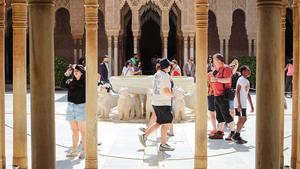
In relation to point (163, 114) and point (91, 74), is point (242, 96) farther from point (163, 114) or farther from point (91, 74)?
point (91, 74)

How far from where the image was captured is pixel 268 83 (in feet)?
11.3

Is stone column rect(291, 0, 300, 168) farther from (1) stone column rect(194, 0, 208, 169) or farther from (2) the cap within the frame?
(2) the cap

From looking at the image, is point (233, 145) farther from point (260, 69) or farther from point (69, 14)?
point (69, 14)

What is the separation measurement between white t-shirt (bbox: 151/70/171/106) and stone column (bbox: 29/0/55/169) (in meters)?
3.40

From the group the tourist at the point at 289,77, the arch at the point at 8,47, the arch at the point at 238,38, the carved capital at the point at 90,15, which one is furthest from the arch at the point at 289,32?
the carved capital at the point at 90,15

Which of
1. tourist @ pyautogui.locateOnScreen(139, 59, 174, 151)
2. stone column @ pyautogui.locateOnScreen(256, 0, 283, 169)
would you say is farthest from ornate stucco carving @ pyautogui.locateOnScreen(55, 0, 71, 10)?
stone column @ pyautogui.locateOnScreen(256, 0, 283, 169)

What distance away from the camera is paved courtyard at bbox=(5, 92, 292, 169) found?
6043 mm

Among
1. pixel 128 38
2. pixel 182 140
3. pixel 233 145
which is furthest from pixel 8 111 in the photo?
pixel 128 38

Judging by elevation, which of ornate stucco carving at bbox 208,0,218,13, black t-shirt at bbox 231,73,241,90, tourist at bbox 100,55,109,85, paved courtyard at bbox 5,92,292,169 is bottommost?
paved courtyard at bbox 5,92,292,169

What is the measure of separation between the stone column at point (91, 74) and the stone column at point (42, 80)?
39.5 inches

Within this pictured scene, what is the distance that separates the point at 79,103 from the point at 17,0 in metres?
2.15

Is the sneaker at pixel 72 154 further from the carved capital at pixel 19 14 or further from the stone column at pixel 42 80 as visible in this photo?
the stone column at pixel 42 80

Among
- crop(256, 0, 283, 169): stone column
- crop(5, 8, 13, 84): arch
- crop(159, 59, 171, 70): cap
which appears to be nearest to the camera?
crop(256, 0, 283, 169): stone column

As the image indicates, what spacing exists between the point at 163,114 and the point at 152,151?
0.56m
